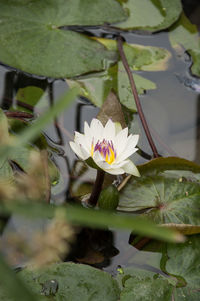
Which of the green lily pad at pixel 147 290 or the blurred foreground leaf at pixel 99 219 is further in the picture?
the green lily pad at pixel 147 290

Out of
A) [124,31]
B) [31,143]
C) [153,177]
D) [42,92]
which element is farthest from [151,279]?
[124,31]

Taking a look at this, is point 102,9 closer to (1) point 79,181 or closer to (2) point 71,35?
(2) point 71,35

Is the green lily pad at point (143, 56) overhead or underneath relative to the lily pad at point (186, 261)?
overhead

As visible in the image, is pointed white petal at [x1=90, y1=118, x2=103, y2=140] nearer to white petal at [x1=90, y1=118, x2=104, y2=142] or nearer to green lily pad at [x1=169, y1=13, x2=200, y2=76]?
white petal at [x1=90, y1=118, x2=104, y2=142]

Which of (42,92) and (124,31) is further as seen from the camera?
(124,31)

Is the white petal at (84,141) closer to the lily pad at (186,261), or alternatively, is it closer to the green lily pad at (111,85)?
the lily pad at (186,261)

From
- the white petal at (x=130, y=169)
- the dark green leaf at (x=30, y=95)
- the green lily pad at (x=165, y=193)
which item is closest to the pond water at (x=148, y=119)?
the dark green leaf at (x=30, y=95)
